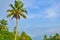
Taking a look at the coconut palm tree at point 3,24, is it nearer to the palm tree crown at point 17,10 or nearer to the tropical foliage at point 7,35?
the tropical foliage at point 7,35

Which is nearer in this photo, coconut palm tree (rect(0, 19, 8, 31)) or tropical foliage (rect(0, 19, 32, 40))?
tropical foliage (rect(0, 19, 32, 40))

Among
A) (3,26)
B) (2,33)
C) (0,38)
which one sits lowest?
(0,38)

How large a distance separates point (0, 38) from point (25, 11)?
39.9ft

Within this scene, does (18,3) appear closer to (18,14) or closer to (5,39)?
(18,14)

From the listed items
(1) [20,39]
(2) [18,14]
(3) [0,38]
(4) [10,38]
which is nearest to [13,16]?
(2) [18,14]

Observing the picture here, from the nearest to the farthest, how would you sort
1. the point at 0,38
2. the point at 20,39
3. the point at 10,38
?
the point at 0,38
the point at 10,38
the point at 20,39

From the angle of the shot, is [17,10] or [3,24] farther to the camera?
[3,24]

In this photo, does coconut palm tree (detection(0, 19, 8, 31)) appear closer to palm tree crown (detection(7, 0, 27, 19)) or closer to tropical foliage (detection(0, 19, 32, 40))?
tropical foliage (detection(0, 19, 32, 40))

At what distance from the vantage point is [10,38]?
261ft

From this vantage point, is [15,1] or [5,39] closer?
[15,1]

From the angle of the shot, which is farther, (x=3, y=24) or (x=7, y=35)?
(x=3, y=24)

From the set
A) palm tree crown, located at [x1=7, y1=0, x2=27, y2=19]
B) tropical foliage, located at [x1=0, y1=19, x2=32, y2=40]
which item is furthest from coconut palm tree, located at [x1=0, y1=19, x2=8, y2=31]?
palm tree crown, located at [x1=7, y1=0, x2=27, y2=19]

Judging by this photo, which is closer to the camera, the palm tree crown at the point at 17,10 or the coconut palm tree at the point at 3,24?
the palm tree crown at the point at 17,10

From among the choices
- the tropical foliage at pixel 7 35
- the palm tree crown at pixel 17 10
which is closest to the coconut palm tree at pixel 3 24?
the tropical foliage at pixel 7 35
